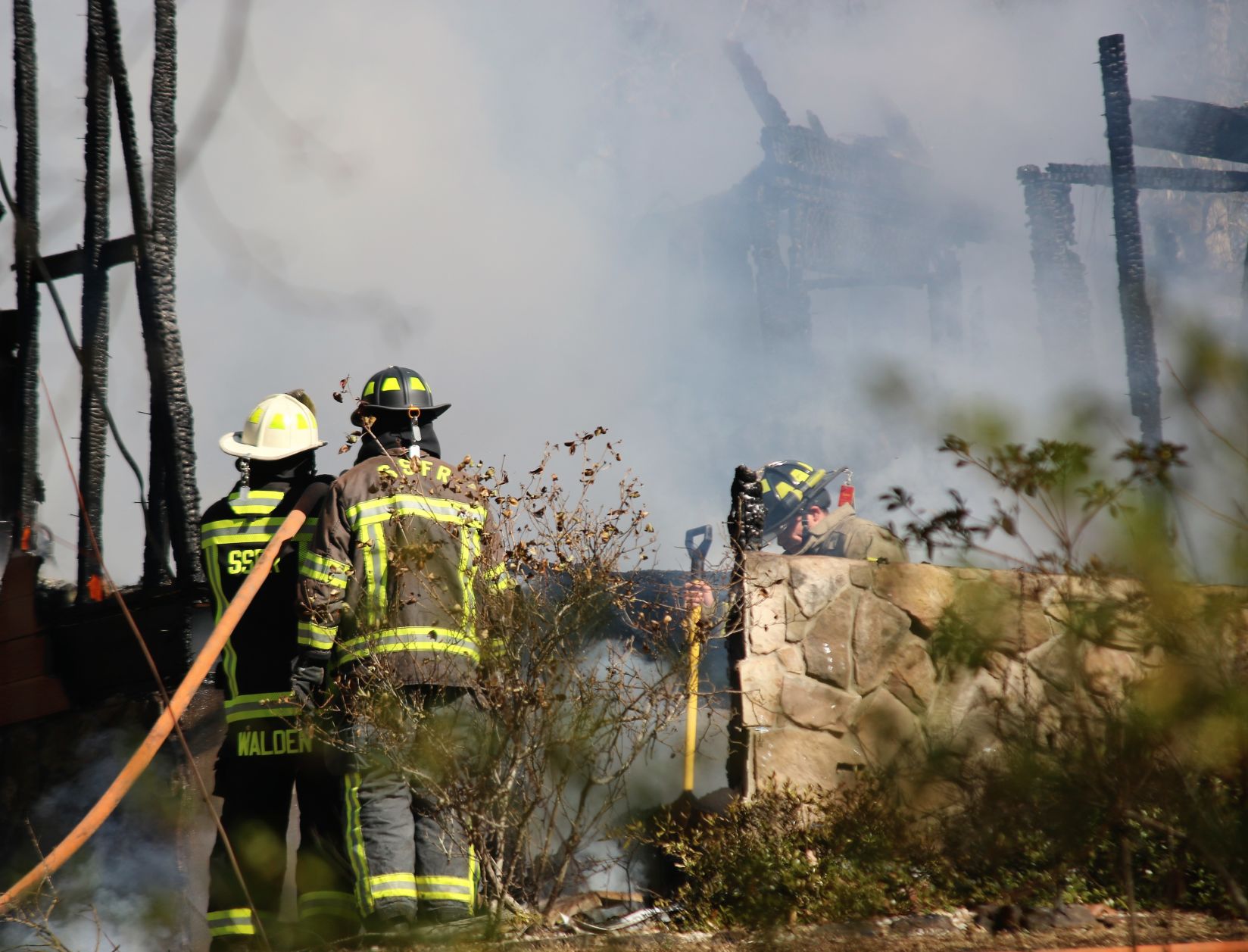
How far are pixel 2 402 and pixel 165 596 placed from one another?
1.92 meters

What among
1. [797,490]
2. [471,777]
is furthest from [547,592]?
[797,490]

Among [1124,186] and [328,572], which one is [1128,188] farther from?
[328,572]

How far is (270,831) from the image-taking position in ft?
14.1

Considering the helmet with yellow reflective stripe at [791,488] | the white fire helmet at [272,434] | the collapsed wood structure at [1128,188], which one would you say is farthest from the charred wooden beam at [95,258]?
the collapsed wood structure at [1128,188]

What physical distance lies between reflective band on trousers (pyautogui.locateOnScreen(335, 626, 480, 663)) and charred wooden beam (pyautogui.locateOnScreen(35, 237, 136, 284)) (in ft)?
11.3

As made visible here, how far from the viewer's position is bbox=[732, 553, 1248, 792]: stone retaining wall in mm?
3471

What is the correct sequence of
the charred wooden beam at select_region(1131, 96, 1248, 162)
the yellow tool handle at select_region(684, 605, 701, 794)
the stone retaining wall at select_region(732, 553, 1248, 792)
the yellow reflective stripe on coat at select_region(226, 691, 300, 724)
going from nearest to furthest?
the stone retaining wall at select_region(732, 553, 1248, 792), the yellow tool handle at select_region(684, 605, 701, 794), the yellow reflective stripe on coat at select_region(226, 691, 300, 724), the charred wooden beam at select_region(1131, 96, 1248, 162)

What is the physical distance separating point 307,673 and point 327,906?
841mm

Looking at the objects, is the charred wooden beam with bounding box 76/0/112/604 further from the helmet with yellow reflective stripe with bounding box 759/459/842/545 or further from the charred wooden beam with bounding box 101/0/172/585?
the helmet with yellow reflective stripe with bounding box 759/459/842/545

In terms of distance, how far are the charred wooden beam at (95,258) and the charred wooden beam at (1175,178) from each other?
1746 centimetres

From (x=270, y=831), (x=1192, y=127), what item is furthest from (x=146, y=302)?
(x=1192, y=127)

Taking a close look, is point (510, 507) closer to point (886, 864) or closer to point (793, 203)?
point (886, 864)

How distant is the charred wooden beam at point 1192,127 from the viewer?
19156mm

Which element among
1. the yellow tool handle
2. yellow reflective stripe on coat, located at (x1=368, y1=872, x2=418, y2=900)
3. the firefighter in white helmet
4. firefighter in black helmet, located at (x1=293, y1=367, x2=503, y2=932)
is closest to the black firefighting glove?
firefighter in black helmet, located at (x1=293, y1=367, x2=503, y2=932)
